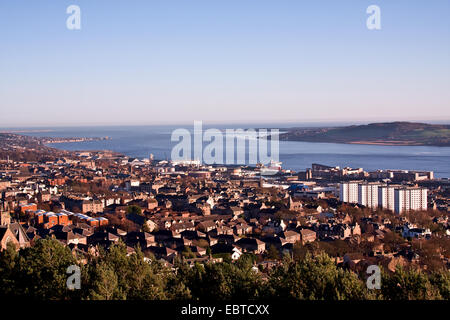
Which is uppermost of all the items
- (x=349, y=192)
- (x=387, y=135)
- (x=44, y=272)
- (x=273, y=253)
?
(x=44, y=272)

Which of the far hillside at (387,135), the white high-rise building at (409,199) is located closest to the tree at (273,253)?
the white high-rise building at (409,199)

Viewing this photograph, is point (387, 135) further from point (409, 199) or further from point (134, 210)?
point (134, 210)

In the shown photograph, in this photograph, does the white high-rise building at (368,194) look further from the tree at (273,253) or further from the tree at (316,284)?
the tree at (316,284)

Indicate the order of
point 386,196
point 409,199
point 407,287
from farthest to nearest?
point 386,196 < point 409,199 < point 407,287

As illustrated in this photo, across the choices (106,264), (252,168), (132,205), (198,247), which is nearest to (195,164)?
(252,168)

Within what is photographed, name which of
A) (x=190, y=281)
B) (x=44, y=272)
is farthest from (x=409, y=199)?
(x=44, y=272)

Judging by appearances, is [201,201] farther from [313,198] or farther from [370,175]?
[370,175]
